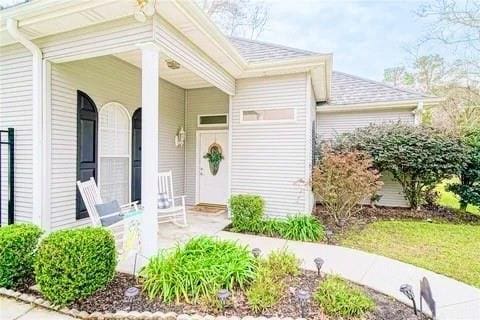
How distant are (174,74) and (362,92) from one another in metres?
6.47

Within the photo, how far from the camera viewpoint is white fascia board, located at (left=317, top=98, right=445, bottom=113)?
8.52m

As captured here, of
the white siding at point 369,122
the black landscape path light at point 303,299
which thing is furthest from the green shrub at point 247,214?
the white siding at point 369,122

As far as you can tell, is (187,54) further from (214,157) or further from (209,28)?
(214,157)

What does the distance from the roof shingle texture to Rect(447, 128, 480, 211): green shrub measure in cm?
181

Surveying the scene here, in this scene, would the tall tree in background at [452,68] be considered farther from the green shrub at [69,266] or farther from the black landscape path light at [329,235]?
the green shrub at [69,266]

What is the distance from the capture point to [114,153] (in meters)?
5.94

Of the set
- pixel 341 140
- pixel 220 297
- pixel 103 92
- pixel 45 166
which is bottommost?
pixel 220 297

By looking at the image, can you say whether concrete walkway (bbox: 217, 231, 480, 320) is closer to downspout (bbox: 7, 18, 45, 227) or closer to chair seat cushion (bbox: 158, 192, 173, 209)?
chair seat cushion (bbox: 158, 192, 173, 209)

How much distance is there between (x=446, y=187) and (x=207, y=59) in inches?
302

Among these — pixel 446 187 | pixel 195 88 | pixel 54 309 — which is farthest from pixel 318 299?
pixel 446 187

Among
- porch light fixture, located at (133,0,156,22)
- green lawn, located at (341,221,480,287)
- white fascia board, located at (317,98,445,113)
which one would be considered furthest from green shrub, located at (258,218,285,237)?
white fascia board, located at (317,98,445,113)

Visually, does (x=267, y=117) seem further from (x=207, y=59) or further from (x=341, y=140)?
A: (x=341, y=140)

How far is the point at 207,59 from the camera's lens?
5.32 m

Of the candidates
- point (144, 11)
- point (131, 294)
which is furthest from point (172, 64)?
point (131, 294)
